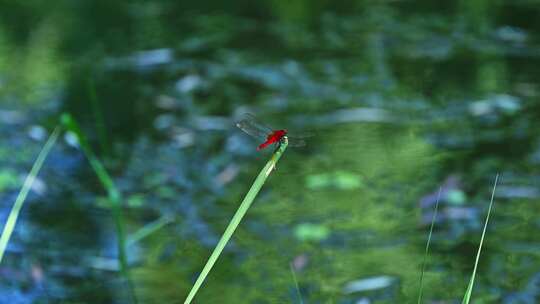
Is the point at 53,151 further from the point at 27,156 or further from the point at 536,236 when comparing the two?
the point at 536,236

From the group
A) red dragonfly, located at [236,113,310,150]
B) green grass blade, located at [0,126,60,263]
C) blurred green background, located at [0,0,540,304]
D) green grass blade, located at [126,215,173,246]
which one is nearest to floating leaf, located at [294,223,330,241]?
blurred green background, located at [0,0,540,304]

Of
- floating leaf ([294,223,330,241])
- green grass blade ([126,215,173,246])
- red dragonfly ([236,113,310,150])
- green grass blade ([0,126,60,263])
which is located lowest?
floating leaf ([294,223,330,241])

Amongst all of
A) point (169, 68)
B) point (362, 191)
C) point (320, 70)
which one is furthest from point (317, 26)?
point (362, 191)

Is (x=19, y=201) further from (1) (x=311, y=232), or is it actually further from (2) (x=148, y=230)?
(1) (x=311, y=232)

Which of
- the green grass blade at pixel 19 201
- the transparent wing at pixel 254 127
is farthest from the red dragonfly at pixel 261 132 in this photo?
the green grass blade at pixel 19 201

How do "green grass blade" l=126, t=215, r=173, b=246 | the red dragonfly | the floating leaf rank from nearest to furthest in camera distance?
"green grass blade" l=126, t=215, r=173, b=246
the red dragonfly
the floating leaf

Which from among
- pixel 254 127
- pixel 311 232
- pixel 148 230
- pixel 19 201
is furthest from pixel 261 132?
pixel 311 232

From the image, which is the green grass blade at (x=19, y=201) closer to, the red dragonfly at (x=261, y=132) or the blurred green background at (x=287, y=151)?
the blurred green background at (x=287, y=151)

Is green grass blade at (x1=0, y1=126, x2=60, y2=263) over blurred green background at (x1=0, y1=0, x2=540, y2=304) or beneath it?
over

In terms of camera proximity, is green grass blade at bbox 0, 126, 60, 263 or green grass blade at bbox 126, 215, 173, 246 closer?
green grass blade at bbox 0, 126, 60, 263

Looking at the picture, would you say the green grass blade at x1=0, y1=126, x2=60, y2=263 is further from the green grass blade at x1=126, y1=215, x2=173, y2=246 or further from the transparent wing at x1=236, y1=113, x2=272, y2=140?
the transparent wing at x1=236, y1=113, x2=272, y2=140
